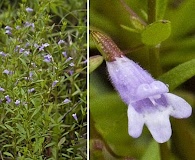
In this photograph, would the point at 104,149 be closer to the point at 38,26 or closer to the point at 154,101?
the point at 154,101

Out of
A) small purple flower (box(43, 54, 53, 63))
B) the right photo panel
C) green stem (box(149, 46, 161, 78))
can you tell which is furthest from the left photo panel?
green stem (box(149, 46, 161, 78))

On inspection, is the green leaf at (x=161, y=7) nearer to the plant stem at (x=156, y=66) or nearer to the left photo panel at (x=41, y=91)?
the plant stem at (x=156, y=66)

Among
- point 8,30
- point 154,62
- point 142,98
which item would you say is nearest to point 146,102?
point 142,98

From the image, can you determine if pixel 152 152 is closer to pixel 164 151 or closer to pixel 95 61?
pixel 164 151

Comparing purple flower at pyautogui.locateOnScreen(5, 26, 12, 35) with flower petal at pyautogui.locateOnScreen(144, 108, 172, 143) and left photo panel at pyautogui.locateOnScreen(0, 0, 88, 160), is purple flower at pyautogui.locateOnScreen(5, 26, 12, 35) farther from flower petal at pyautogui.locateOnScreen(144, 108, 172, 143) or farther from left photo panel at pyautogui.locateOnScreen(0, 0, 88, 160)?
flower petal at pyautogui.locateOnScreen(144, 108, 172, 143)

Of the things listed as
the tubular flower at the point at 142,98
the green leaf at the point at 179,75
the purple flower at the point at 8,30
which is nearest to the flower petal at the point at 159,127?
the tubular flower at the point at 142,98

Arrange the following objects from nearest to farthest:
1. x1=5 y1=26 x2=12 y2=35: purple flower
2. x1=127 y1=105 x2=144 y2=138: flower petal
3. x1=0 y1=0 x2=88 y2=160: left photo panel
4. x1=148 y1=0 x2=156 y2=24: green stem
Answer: x1=127 y1=105 x2=144 y2=138: flower petal → x1=148 y1=0 x2=156 y2=24: green stem → x1=0 y1=0 x2=88 y2=160: left photo panel → x1=5 y1=26 x2=12 y2=35: purple flower
